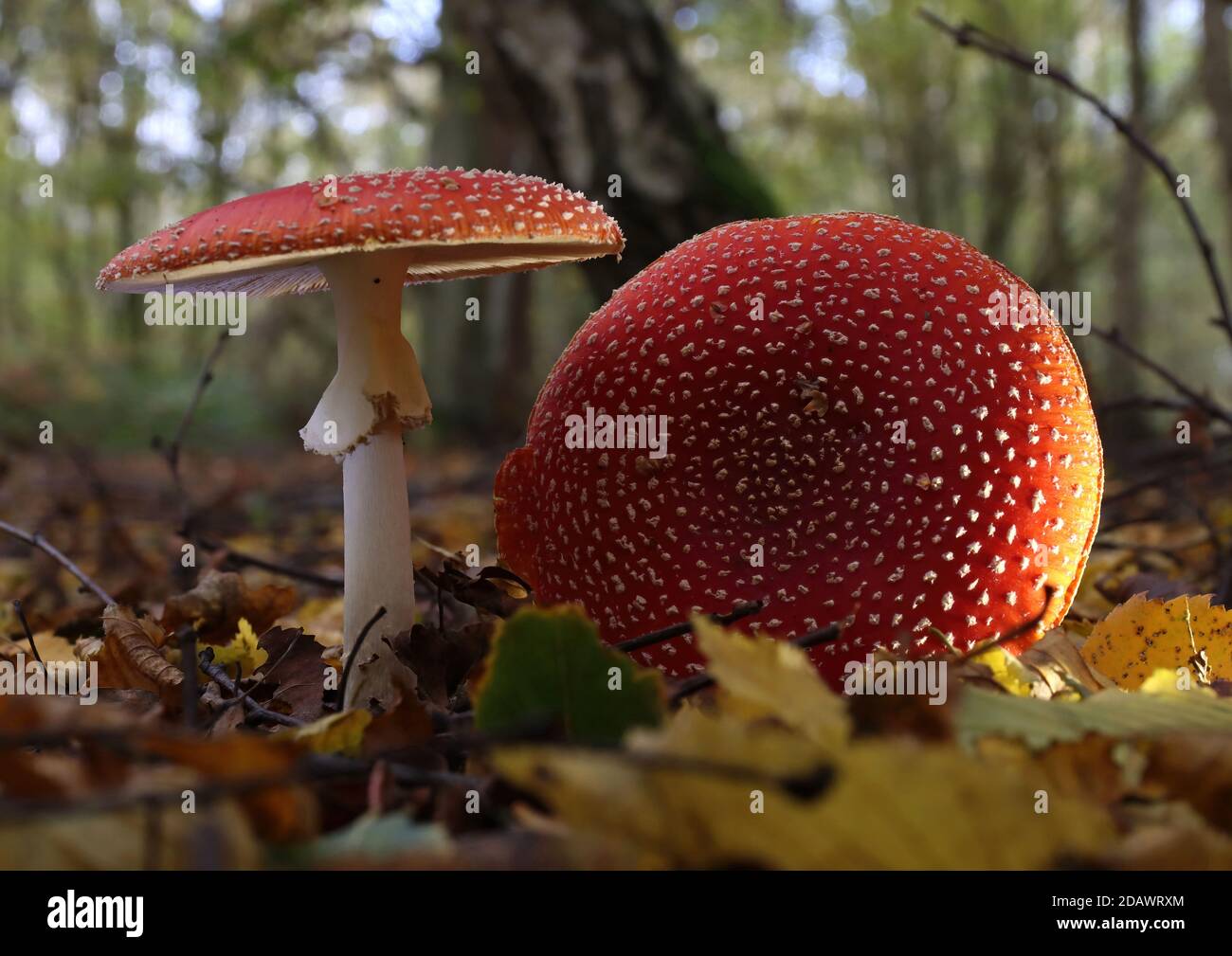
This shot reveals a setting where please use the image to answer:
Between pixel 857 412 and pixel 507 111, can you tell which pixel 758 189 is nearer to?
pixel 857 412

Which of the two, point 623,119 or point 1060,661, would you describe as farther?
point 623,119

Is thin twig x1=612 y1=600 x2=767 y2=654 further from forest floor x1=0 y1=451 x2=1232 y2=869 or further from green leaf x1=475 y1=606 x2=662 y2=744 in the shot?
green leaf x1=475 y1=606 x2=662 y2=744

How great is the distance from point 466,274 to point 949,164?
13.3m

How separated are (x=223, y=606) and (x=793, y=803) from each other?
6.28 ft

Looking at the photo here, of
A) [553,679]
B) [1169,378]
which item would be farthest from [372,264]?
[1169,378]

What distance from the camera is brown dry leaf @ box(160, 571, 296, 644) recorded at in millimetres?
2441

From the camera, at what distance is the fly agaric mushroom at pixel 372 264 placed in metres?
1.70

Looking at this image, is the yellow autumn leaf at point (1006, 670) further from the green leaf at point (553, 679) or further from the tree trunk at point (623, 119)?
the tree trunk at point (623, 119)

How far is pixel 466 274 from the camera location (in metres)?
2.58

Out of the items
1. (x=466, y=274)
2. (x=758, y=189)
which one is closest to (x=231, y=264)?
(x=466, y=274)

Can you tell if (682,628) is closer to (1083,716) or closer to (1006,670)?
(1006,670)

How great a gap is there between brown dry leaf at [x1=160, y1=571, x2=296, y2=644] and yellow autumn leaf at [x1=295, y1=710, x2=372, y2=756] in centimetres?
103

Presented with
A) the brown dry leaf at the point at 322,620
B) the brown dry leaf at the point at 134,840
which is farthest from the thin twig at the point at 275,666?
the brown dry leaf at the point at 134,840

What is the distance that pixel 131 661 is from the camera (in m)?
2.09
